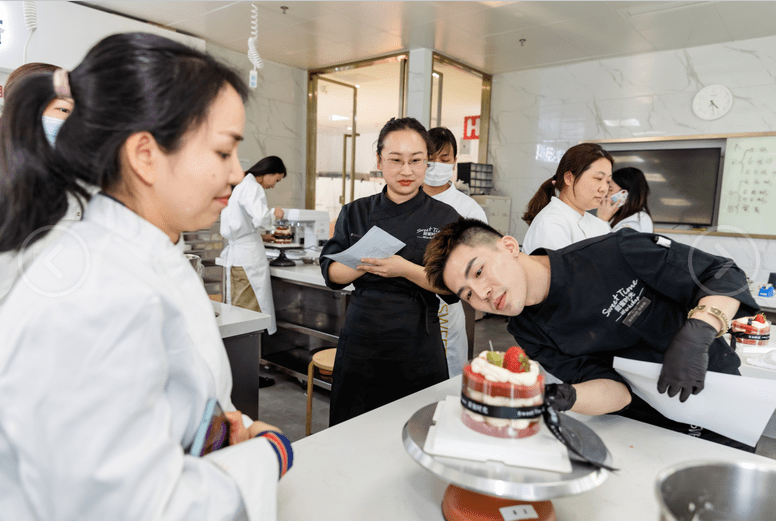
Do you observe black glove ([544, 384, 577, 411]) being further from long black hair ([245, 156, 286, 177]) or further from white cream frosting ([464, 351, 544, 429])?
long black hair ([245, 156, 286, 177])

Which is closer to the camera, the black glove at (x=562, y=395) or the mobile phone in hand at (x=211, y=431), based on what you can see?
the mobile phone in hand at (x=211, y=431)

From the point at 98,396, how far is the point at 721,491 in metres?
0.80

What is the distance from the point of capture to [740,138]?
4.61m

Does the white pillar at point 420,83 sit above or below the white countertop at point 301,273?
above

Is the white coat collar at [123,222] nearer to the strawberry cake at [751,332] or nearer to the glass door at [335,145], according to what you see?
the strawberry cake at [751,332]

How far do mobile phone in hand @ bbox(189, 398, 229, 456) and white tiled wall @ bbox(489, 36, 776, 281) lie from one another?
465 centimetres

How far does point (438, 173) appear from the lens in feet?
9.27

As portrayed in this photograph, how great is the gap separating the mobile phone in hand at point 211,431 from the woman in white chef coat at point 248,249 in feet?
9.20

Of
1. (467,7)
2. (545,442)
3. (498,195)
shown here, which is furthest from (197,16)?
(545,442)

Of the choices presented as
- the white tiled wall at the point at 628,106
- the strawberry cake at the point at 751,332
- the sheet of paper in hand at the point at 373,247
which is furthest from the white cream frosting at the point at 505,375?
the white tiled wall at the point at 628,106

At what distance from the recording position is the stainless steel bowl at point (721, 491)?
62 centimetres

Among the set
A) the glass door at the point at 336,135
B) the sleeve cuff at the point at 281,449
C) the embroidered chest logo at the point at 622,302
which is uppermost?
the glass door at the point at 336,135

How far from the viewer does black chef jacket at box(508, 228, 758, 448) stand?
122cm

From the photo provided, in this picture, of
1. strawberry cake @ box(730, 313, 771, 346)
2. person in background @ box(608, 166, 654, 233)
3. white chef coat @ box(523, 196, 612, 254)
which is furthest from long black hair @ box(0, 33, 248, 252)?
person in background @ box(608, 166, 654, 233)
